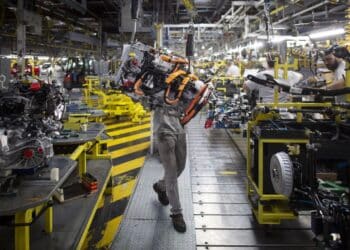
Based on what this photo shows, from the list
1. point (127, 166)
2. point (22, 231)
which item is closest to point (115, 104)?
point (127, 166)

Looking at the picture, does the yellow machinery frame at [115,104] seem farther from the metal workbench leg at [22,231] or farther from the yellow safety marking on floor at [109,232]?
the metal workbench leg at [22,231]

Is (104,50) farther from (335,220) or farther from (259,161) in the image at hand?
(335,220)

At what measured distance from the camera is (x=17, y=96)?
2766 millimetres

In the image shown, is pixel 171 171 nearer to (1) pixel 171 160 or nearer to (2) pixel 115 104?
(1) pixel 171 160

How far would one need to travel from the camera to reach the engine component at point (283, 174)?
2727 mm

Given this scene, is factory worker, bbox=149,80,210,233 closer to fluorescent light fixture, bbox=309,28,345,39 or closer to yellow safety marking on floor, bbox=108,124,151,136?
fluorescent light fixture, bbox=309,28,345,39

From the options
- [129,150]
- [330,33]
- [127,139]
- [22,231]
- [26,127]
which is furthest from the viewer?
[127,139]

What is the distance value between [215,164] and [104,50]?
1056 centimetres

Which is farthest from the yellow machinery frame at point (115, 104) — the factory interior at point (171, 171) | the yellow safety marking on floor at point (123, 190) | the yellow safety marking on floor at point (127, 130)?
the yellow safety marking on floor at point (123, 190)

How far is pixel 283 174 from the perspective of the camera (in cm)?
274

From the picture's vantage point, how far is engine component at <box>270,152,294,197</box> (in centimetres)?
273

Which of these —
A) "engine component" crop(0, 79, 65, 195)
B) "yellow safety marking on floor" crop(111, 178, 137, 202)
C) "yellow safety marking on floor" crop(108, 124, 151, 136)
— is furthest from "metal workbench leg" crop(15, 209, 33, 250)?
"yellow safety marking on floor" crop(108, 124, 151, 136)

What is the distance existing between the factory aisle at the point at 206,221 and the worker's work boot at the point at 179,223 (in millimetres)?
49

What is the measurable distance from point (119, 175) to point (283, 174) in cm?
305
